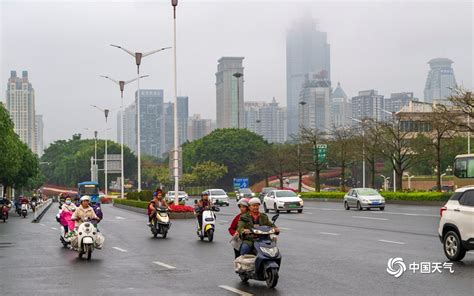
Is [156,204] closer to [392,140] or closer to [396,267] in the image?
[396,267]

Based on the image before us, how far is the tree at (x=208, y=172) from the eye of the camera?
130m

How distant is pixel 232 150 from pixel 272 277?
121 metres

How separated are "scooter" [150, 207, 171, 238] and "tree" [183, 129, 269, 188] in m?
104

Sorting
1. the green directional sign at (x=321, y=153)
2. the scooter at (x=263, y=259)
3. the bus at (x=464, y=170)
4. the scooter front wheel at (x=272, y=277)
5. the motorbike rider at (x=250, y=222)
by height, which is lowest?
the scooter front wheel at (x=272, y=277)

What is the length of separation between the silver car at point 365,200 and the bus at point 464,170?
450 cm

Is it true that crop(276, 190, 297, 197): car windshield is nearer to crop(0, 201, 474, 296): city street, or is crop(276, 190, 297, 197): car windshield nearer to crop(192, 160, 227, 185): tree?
crop(0, 201, 474, 296): city street

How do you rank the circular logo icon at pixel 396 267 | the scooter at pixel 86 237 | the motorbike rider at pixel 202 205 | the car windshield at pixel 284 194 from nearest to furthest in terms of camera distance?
the circular logo icon at pixel 396 267 < the scooter at pixel 86 237 < the motorbike rider at pixel 202 205 < the car windshield at pixel 284 194

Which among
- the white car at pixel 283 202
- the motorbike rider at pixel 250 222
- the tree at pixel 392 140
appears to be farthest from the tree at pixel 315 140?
the motorbike rider at pixel 250 222

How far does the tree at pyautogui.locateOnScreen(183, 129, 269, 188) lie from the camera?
134000mm

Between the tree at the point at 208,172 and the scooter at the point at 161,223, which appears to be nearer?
the scooter at the point at 161,223

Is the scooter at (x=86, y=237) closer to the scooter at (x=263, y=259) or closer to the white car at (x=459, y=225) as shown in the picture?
the scooter at (x=263, y=259)

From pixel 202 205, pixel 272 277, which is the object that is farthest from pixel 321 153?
pixel 272 277

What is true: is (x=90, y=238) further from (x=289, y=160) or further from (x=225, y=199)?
(x=289, y=160)

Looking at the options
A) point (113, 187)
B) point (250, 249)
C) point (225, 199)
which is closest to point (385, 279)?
point (250, 249)
